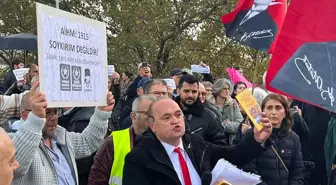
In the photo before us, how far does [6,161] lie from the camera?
6.77 ft

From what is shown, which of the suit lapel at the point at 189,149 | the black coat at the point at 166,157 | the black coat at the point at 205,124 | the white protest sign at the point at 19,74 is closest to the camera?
the black coat at the point at 166,157

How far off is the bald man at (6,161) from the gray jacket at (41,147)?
0.76m

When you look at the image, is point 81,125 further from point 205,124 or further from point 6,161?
point 6,161

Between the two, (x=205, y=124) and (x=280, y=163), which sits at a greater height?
(x=205, y=124)

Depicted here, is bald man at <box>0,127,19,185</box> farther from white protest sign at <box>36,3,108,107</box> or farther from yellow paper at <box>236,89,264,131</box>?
yellow paper at <box>236,89,264,131</box>

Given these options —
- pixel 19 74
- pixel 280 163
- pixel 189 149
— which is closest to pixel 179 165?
pixel 189 149

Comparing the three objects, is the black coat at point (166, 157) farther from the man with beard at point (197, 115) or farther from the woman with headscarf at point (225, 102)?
the woman with headscarf at point (225, 102)

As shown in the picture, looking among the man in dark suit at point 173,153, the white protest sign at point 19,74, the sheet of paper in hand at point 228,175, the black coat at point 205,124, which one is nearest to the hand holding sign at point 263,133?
the man in dark suit at point 173,153

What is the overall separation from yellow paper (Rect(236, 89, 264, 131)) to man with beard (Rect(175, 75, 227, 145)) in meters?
1.33

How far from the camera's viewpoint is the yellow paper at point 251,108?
3.47 metres

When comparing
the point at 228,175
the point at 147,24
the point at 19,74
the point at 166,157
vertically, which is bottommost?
the point at 228,175

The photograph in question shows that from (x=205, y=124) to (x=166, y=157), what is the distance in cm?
168

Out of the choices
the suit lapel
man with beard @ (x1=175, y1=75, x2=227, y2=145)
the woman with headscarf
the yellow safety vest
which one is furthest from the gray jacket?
the woman with headscarf

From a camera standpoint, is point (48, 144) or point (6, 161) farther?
point (48, 144)
